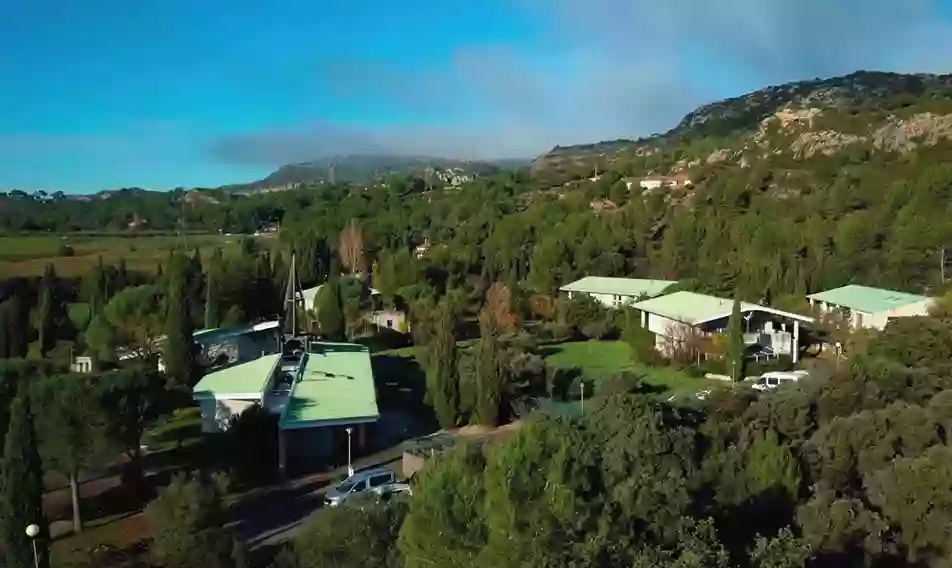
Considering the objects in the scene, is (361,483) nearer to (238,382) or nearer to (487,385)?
(238,382)

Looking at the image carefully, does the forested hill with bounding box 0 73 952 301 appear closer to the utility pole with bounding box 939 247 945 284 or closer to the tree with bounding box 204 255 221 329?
the utility pole with bounding box 939 247 945 284

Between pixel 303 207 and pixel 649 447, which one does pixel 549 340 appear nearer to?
pixel 649 447

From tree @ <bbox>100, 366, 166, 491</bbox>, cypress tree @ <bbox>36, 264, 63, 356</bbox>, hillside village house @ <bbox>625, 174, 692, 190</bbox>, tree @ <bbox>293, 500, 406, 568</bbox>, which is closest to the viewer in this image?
tree @ <bbox>293, 500, 406, 568</bbox>

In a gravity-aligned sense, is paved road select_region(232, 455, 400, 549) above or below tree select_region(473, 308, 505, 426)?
below

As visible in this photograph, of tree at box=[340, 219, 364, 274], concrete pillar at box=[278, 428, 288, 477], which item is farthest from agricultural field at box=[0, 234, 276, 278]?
concrete pillar at box=[278, 428, 288, 477]

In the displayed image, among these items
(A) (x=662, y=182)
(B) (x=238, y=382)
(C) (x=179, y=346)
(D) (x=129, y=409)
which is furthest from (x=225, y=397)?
(A) (x=662, y=182)

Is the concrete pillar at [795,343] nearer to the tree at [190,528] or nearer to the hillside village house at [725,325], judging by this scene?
the hillside village house at [725,325]

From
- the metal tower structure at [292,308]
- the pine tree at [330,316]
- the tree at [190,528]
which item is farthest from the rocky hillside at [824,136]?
the tree at [190,528]
